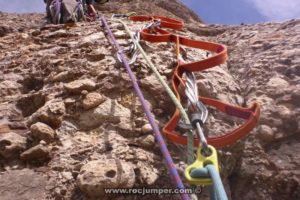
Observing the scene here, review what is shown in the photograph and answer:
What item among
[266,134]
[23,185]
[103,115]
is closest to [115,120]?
[103,115]

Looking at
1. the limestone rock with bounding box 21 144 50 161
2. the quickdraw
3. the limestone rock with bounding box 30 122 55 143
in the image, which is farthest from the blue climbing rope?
the limestone rock with bounding box 30 122 55 143

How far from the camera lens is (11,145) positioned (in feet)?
8.06

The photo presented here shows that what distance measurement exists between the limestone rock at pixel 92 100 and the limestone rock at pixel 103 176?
0.63 m

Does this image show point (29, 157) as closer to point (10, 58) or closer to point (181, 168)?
point (181, 168)

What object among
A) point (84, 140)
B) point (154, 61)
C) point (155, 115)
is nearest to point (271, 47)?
point (154, 61)

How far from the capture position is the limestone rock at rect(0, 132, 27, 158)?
2.43 meters

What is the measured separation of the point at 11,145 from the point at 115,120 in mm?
647

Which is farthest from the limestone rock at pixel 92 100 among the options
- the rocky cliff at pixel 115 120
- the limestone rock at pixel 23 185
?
the limestone rock at pixel 23 185

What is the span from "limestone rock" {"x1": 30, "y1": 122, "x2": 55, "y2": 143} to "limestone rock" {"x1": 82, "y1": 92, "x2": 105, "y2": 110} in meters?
0.29

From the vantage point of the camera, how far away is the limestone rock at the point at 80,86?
2.90m

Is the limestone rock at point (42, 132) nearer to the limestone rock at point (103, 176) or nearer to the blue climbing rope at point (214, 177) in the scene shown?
the limestone rock at point (103, 176)

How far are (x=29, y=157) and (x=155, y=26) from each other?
227 cm

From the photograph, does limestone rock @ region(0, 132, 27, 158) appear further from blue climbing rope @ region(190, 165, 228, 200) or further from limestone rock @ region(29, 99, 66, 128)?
blue climbing rope @ region(190, 165, 228, 200)

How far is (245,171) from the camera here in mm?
2527
